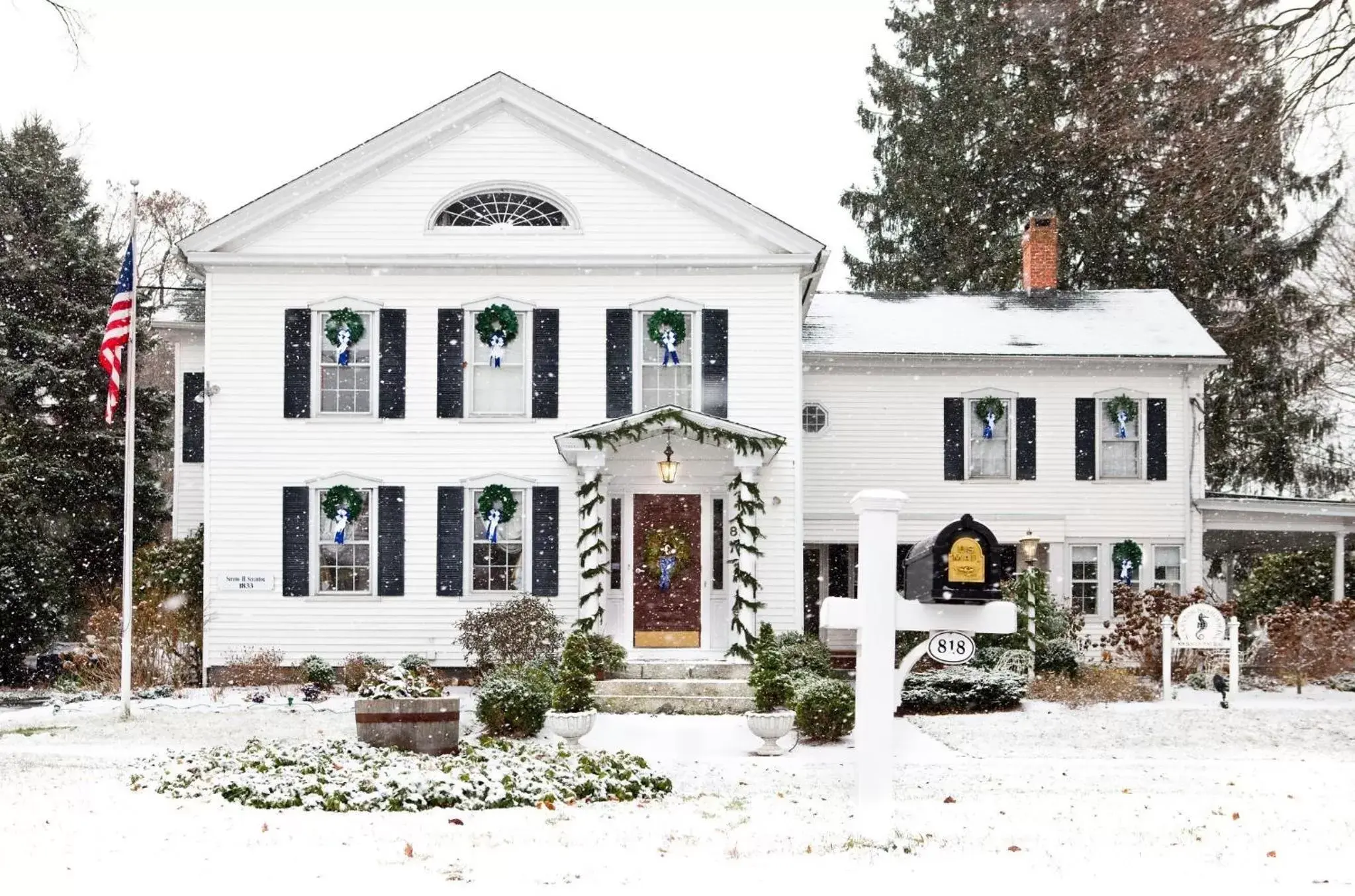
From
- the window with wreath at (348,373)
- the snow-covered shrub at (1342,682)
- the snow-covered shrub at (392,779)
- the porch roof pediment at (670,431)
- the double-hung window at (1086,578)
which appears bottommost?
the snow-covered shrub at (1342,682)

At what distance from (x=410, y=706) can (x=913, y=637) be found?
893 cm

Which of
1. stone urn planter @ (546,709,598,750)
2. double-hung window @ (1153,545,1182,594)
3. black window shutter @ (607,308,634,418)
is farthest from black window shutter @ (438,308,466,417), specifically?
double-hung window @ (1153,545,1182,594)

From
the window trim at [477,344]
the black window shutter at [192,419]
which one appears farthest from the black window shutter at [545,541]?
the black window shutter at [192,419]

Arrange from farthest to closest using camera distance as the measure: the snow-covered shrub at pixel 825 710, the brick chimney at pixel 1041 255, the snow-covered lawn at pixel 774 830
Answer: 1. the brick chimney at pixel 1041 255
2. the snow-covered shrub at pixel 825 710
3. the snow-covered lawn at pixel 774 830

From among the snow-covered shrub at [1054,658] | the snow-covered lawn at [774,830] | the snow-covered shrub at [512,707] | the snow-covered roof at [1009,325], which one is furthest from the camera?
the snow-covered roof at [1009,325]

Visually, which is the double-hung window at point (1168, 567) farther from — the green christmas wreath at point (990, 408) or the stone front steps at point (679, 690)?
the stone front steps at point (679, 690)

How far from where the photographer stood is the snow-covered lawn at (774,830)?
6.80 m

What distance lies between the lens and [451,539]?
61.2 ft

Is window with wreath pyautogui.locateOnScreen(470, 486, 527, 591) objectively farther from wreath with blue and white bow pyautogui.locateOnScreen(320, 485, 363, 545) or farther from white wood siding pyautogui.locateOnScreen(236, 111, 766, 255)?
white wood siding pyautogui.locateOnScreen(236, 111, 766, 255)

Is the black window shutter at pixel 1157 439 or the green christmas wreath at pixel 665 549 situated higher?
the black window shutter at pixel 1157 439

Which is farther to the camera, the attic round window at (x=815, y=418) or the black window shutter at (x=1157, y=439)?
the attic round window at (x=815, y=418)

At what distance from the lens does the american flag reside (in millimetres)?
15492

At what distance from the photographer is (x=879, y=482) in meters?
21.4

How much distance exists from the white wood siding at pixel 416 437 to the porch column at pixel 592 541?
1.78 ft
